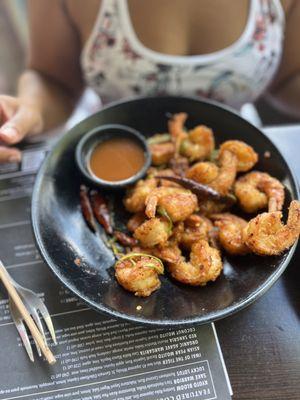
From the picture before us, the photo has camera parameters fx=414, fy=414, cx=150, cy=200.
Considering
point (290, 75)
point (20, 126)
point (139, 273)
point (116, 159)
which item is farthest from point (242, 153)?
point (20, 126)

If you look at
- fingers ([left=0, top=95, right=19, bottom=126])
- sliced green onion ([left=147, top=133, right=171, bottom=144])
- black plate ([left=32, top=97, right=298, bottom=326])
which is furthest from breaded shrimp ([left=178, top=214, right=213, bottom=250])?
fingers ([left=0, top=95, right=19, bottom=126])

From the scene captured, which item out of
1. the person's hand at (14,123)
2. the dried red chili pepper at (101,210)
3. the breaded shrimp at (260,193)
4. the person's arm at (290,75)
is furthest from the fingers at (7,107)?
the person's arm at (290,75)

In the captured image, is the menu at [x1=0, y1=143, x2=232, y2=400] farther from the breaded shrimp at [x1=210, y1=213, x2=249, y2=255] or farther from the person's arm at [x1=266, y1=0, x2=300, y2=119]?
the person's arm at [x1=266, y1=0, x2=300, y2=119]

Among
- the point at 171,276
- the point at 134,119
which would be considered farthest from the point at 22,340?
the point at 134,119

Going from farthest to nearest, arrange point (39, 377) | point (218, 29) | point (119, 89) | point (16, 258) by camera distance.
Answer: point (119, 89) → point (218, 29) → point (16, 258) → point (39, 377)

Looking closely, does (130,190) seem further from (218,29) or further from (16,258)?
(218,29)

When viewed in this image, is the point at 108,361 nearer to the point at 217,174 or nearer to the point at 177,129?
the point at 217,174

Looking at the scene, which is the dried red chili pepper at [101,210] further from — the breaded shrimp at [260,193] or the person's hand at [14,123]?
the breaded shrimp at [260,193]
